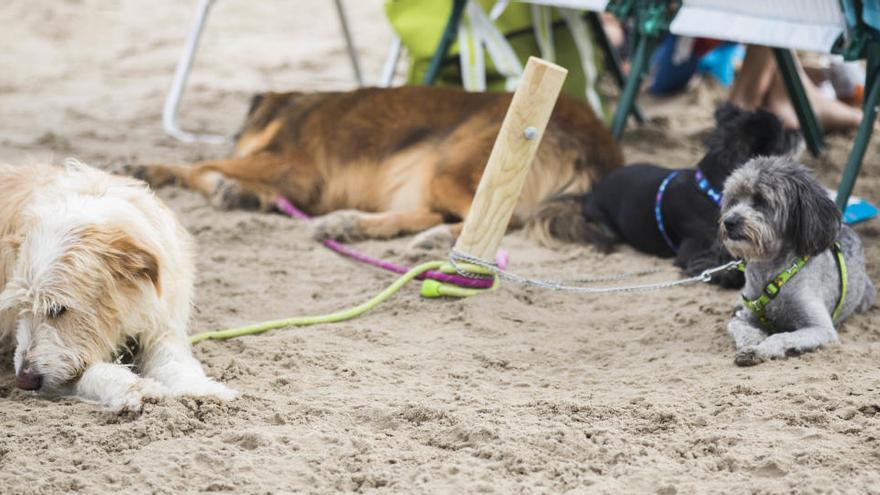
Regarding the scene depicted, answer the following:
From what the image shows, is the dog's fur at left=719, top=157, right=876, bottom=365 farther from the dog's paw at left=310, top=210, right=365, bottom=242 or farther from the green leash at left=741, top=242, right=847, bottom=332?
the dog's paw at left=310, top=210, right=365, bottom=242

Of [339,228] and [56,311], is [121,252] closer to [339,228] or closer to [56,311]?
[56,311]

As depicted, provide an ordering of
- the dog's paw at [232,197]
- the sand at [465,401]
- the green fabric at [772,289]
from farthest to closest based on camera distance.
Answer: the dog's paw at [232,197] < the green fabric at [772,289] < the sand at [465,401]

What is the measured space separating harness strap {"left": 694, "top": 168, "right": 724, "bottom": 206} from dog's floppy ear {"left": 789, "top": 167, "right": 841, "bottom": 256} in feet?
3.40

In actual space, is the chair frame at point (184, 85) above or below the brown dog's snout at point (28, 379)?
below

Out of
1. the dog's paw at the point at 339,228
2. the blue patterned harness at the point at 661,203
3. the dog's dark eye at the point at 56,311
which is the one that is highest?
the dog's dark eye at the point at 56,311

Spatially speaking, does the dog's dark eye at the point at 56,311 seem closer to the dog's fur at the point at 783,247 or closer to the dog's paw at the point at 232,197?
the dog's fur at the point at 783,247

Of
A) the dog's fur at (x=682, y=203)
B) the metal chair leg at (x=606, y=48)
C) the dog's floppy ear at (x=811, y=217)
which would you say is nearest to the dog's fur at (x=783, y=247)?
the dog's floppy ear at (x=811, y=217)

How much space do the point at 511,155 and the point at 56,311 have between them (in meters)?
1.78

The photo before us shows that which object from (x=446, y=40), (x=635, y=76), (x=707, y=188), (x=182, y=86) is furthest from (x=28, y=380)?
(x=182, y=86)

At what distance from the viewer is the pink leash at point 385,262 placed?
4336 mm

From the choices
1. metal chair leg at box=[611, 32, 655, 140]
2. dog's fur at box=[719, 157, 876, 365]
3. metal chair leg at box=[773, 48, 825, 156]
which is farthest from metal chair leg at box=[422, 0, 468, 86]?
dog's fur at box=[719, 157, 876, 365]

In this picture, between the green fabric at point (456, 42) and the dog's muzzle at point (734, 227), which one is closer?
the dog's muzzle at point (734, 227)

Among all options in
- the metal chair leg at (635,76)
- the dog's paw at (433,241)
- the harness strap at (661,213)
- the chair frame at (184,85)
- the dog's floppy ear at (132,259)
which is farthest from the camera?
the chair frame at (184,85)

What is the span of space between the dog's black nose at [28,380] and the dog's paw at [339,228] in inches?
89.8
